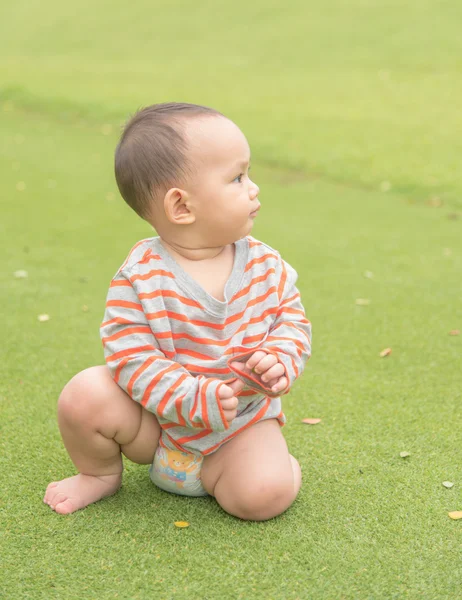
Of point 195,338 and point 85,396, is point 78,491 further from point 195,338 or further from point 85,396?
point 195,338

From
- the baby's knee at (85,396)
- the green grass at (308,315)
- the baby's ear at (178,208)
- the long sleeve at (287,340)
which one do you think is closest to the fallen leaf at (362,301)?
the green grass at (308,315)

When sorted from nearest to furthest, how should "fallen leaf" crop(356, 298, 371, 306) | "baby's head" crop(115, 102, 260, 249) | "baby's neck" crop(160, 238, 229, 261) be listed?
"baby's head" crop(115, 102, 260, 249)
"baby's neck" crop(160, 238, 229, 261)
"fallen leaf" crop(356, 298, 371, 306)

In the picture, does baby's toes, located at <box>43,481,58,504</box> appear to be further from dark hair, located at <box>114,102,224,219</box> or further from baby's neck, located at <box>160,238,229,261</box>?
dark hair, located at <box>114,102,224,219</box>

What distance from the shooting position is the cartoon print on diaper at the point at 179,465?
2393 mm

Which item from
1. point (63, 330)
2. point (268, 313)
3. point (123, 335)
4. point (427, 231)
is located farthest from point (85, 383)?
point (427, 231)

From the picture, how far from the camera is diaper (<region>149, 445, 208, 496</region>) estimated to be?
2.39 metres

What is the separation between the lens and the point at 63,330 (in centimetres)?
391

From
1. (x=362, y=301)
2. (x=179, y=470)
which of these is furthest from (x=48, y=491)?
(x=362, y=301)

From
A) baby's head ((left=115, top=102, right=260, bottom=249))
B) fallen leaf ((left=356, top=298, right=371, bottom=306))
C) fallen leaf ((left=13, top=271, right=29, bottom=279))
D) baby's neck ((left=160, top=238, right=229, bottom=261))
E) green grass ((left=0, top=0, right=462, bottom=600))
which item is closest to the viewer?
green grass ((left=0, top=0, right=462, bottom=600))

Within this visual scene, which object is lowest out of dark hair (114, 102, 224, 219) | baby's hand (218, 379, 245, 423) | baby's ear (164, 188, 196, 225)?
baby's hand (218, 379, 245, 423)

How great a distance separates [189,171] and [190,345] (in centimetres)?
50

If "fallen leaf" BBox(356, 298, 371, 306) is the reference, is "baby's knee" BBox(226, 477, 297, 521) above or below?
above

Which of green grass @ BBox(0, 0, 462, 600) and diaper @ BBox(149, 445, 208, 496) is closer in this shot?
green grass @ BBox(0, 0, 462, 600)

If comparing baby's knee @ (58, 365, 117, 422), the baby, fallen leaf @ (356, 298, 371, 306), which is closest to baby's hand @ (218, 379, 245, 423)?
the baby
